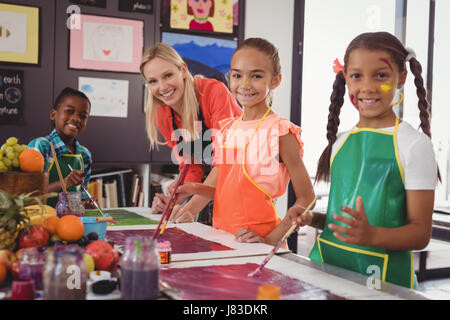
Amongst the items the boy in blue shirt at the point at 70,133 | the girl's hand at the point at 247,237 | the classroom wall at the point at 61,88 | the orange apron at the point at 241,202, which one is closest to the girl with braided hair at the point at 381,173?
the girl's hand at the point at 247,237

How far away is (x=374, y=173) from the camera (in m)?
1.27

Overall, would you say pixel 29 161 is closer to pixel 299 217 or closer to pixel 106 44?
pixel 299 217

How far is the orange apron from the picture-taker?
1.69 metres

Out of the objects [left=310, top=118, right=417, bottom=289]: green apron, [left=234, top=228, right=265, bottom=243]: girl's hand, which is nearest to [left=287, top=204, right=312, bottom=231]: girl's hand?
[left=310, top=118, right=417, bottom=289]: green apron

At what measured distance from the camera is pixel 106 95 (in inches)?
142

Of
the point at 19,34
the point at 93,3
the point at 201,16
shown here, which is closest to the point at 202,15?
the point at 201,16

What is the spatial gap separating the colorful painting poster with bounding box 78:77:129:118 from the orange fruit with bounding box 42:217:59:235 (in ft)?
8.39

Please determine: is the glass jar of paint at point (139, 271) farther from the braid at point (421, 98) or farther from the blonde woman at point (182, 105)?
the blonde woman at point (182, 105)

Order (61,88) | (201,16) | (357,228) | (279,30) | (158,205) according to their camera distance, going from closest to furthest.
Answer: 1. (357,228)
2. (158,205)
3. (61,88)
4. (201,16)
5. (279,30)

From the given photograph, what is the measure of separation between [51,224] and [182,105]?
1223 mm

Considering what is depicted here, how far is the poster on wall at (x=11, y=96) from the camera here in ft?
10.9

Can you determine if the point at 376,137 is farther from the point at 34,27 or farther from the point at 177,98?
the point at 34,27

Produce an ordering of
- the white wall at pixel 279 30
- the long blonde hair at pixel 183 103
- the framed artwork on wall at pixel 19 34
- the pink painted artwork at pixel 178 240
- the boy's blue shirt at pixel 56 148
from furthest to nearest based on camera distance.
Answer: the white wall at pixel 279 30
the framed artwork on wall at pixel 19 34
the boy's blue shirt at pixel 56 148
the long blonde hair at pixel 183 103
the pink painted artwork at pixel 178 240

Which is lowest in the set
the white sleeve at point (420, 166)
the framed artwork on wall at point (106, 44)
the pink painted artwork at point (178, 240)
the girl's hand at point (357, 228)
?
the pink painted artwork at point (178, 240)
